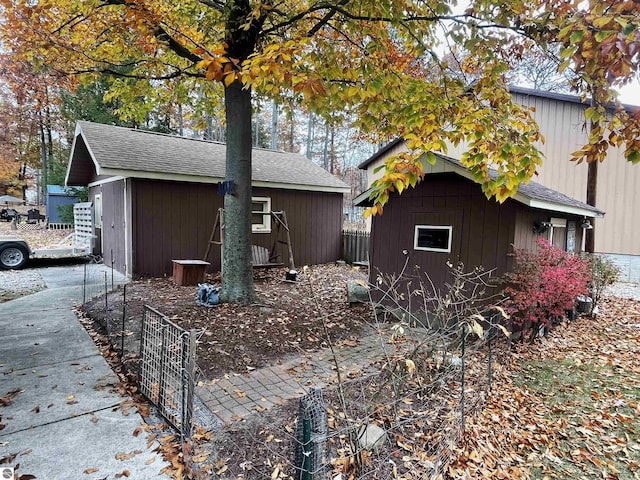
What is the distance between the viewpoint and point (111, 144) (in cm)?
896

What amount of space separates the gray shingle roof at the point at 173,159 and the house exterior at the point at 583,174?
5.04 meters

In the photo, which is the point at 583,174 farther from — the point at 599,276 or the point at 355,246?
the point at 355,246

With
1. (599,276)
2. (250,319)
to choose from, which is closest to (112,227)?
(250,319)

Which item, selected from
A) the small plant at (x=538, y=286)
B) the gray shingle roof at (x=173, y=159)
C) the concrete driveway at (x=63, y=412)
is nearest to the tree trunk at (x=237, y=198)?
the concrete driveway at (x=63, y=412)

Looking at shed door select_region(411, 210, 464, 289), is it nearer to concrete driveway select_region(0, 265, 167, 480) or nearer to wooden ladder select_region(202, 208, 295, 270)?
wooden ladder select_region(202, 208, 295, 270)

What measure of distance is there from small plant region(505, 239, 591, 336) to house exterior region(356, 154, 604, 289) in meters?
0.20

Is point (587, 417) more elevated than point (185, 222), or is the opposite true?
point (185, 222)

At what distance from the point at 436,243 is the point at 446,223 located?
14.9 inches

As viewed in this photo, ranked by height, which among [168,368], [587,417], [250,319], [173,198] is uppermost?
[173,198]

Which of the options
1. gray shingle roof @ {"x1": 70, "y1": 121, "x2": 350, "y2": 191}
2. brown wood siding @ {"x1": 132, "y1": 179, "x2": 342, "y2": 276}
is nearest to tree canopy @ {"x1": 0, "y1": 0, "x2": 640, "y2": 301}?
gray shingle roof @ {"x1": 70, "y1": 121, "x2": 350, "y2": 191}

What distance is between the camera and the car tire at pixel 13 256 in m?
9.24

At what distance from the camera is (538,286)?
515cm

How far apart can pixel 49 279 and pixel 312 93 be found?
332 inches

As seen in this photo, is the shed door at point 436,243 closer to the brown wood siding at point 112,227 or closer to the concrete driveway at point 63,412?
the concrete driveway at point 63,412
